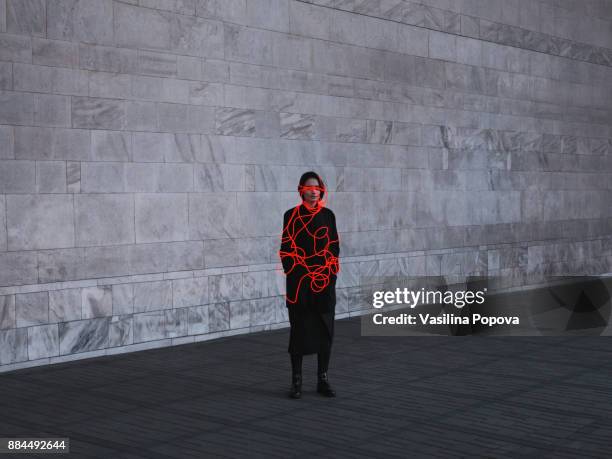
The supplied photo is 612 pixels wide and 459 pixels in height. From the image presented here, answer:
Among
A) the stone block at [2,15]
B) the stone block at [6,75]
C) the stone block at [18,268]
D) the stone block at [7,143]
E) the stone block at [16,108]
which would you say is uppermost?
the stone block at [2,15]

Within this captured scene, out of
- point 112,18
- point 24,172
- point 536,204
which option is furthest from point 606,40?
point 24,172

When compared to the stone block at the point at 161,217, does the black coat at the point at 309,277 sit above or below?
below

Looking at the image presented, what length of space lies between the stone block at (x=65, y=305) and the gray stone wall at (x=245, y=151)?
→ 2 cm

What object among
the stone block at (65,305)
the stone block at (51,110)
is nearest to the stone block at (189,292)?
the stone block at (65,305)

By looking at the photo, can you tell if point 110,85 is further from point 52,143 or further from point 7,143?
point 7,143

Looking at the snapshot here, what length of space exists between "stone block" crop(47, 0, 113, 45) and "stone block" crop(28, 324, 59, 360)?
119 inches

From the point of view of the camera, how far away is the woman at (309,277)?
798 cm

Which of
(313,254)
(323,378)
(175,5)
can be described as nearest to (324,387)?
(323,378)

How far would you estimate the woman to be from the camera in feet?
26.2

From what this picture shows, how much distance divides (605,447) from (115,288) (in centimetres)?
572

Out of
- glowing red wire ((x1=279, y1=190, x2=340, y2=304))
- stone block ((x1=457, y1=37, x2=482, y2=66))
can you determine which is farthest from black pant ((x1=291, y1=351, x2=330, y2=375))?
stone block ((x1=457, y1=37, x2=482, y2=66))

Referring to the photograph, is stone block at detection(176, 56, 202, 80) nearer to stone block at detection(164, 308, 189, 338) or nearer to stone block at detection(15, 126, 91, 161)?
stone block at detection(15, 126, 91, 161)

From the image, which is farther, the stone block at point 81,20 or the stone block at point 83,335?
the stone block at point 83,335

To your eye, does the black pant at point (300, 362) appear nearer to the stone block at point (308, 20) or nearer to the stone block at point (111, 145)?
the stone block at point (111, 145)
